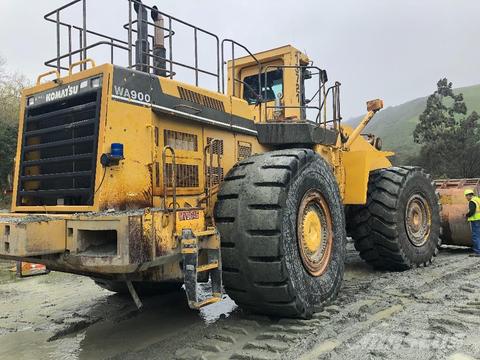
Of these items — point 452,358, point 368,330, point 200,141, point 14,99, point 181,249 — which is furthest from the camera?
point 14,99

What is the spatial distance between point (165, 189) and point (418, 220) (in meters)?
5.25

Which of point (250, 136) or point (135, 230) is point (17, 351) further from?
point (250, 136)

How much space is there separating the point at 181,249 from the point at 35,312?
3.18 m

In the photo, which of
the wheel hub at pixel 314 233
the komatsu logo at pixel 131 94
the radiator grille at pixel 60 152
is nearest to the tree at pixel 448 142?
the wheel hub at pixel 314 233

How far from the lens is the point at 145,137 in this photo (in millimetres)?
4535

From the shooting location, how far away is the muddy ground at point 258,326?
3990mm

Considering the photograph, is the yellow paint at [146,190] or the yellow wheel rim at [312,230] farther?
the yellow wheel rim at [312,230]

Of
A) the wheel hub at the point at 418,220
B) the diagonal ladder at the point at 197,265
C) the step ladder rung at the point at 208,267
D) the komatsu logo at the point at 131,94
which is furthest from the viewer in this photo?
the wheel hub at the point at 418,220

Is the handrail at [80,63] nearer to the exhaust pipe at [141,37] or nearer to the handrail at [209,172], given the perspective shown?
the exhaust pipe at [141,37]

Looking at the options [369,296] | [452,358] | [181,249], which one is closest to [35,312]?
[181,249]

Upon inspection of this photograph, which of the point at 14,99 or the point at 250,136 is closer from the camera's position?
the point at 250,136

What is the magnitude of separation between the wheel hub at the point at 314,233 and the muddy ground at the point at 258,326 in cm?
51

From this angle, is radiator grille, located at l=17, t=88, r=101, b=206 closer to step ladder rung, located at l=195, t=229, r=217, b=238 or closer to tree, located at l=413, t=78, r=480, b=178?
step ladder rung, located at l=195, t=229, r=217, b=238

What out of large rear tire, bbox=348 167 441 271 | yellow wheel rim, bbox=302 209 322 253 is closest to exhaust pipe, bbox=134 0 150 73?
yellow wheel rim, bbox=302 209 322 253
